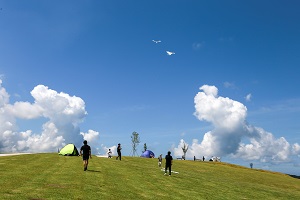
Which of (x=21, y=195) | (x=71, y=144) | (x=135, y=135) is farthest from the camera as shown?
(x=135, y=135)

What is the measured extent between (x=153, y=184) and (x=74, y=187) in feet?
28.5

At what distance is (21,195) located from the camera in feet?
58.2

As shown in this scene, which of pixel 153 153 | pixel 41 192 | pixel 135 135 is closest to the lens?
pixel 41 192

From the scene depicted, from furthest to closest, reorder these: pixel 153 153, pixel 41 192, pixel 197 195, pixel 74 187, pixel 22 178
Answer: pixel 153 153 → pixel 197 195 → pixel 22 178 → pixel 74 187 → pixel 41 192

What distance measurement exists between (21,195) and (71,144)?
1567 inches

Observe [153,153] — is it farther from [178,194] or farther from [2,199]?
[2,199]

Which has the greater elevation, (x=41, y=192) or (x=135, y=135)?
(x=135, y=135)

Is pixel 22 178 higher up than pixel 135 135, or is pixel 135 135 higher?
pixel 135 135

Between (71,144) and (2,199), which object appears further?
(71,144)

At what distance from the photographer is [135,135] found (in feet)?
485

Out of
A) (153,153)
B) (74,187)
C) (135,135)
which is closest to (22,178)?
(74,187)

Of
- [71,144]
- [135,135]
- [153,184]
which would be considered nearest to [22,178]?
[153,184]

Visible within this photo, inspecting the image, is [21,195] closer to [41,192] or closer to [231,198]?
[41,192]

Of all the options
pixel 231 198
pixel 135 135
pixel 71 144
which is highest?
pixel 135 135
